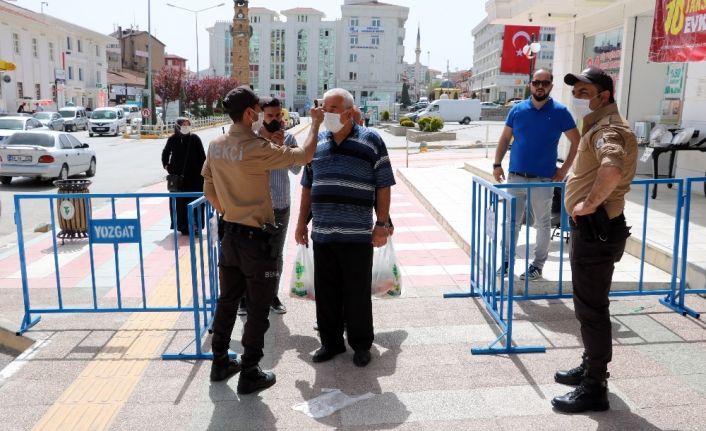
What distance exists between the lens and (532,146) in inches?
223

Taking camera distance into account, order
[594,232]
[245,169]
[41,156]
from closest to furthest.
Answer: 1. [594,232]
2. [245,169]
3. [41,156]

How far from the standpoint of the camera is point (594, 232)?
3549mm

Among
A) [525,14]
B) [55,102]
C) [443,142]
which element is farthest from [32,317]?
[55,102]

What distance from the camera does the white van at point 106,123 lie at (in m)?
37.2

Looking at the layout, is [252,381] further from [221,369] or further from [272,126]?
[272,126]

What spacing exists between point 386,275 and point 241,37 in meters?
59.7

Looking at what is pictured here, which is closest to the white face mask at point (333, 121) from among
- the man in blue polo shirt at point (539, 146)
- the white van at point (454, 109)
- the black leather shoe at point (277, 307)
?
the black leather shoe at point (277, 307)

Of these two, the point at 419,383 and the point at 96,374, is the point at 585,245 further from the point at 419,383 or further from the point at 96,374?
the point at 96,374

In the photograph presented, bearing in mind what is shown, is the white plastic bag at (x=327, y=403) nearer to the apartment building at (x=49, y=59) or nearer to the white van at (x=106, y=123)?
the white van at (x=106, y=123)

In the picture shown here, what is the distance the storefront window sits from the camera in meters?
11.6

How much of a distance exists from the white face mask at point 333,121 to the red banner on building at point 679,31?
20.1 feet

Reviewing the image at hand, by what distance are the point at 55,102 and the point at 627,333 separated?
59612 millimetres

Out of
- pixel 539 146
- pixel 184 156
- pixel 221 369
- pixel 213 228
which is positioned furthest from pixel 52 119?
pixel 221 369

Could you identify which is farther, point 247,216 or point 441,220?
point 441,220
